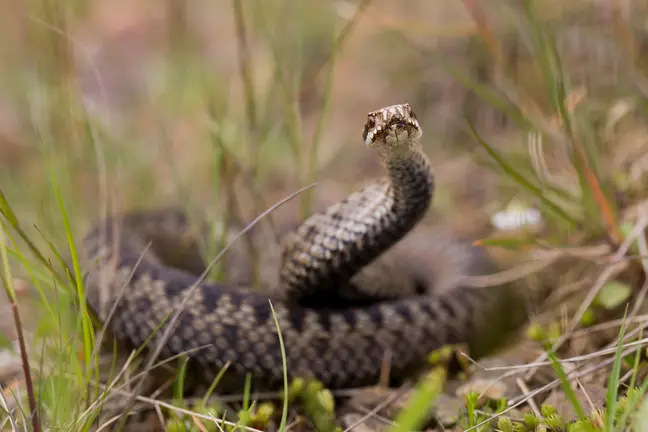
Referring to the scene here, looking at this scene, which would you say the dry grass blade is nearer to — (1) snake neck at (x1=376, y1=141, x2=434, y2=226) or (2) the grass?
(2) the grass

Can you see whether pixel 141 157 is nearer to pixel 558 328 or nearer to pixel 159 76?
pixel 159 76

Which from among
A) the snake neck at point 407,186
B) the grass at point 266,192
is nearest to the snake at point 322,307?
the snake neck at point 407,186

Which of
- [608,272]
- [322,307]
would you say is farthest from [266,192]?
[608,272]

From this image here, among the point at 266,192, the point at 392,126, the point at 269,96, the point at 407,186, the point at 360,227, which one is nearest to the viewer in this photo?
the point at 392,126

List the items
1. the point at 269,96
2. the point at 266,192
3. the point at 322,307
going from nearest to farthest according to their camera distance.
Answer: the point at 322,307, the point at 269,96, the point at 266,192

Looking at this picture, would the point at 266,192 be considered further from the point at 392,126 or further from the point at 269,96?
the point at 392,126

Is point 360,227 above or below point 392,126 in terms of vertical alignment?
below

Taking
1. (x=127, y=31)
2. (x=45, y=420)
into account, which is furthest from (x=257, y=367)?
(x=127, y=31)
